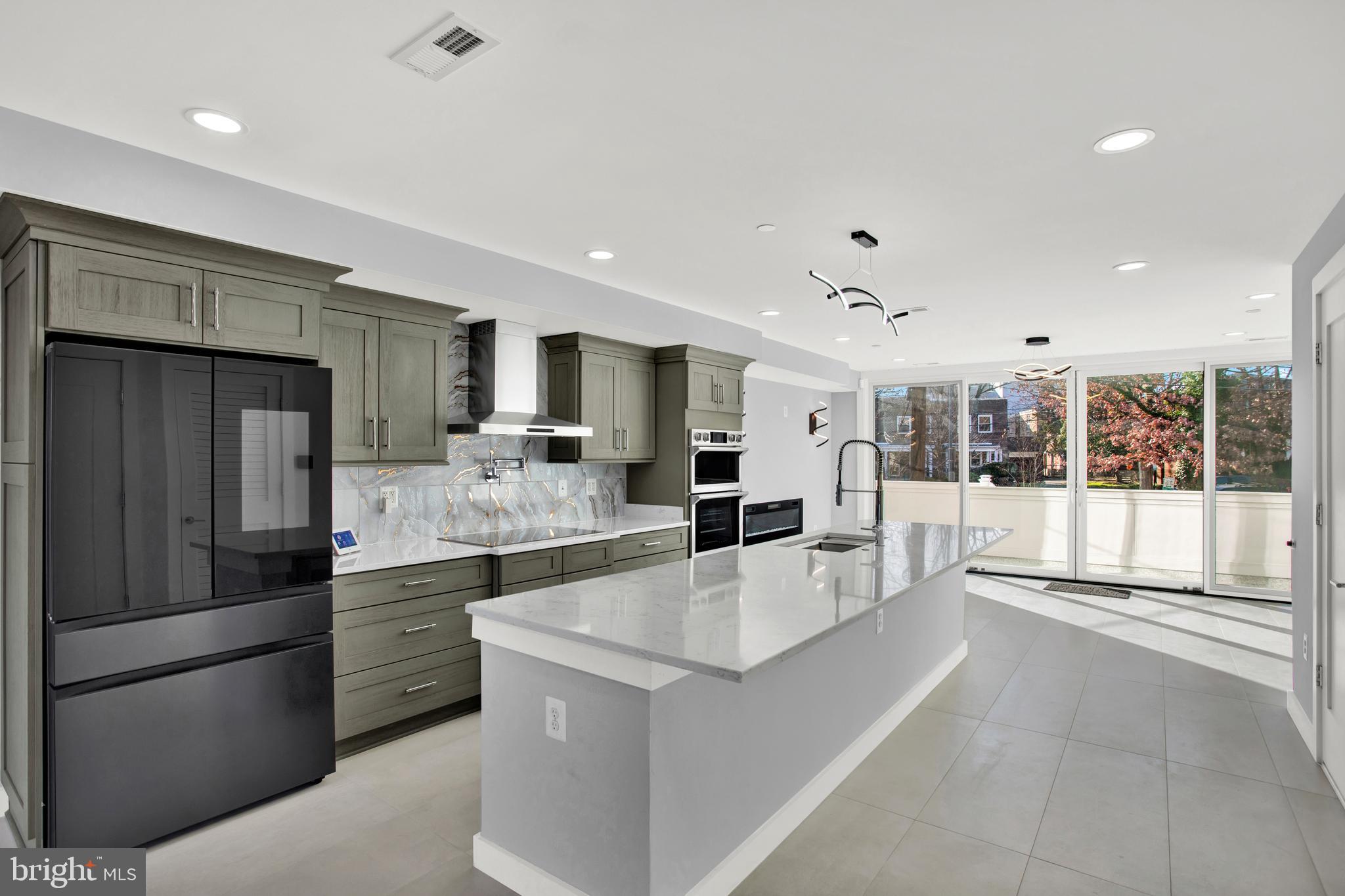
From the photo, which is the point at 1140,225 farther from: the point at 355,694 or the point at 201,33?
Answer: the point at 355,694

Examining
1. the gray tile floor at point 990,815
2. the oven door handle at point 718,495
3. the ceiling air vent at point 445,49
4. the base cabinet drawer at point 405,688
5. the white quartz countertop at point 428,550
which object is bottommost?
the gray tile floor at point 990,815

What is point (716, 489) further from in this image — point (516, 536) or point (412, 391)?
point (412, 391)

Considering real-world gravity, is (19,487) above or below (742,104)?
below

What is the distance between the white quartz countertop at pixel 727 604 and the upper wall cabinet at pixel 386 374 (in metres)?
1.44

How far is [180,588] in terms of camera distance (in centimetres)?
241

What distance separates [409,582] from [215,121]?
6.52ft

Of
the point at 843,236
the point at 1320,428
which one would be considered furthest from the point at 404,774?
the point at 1320,428

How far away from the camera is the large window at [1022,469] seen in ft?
24.5

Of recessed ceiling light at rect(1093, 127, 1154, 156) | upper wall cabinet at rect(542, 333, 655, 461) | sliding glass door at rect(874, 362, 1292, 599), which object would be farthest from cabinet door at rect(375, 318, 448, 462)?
sliding glass door at rect(874, 362, 1292, 599)

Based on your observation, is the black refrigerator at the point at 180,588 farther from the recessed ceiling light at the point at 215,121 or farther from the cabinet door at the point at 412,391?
the recessed ceiling light at the point at 215,121

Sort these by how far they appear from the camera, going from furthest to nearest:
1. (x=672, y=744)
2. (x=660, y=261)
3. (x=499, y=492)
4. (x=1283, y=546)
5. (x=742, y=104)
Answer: (x=1283, y=546) < (x=499, y=492) < (x=660, y=261) < (x=742, y=104) < (x=672, y=744)

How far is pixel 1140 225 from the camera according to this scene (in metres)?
3.12

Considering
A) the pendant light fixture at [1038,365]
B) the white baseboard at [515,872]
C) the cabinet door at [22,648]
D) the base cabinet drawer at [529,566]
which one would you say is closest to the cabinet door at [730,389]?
the base cabinet drawer at [529,566]

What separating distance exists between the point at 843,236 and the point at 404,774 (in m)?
3.10
